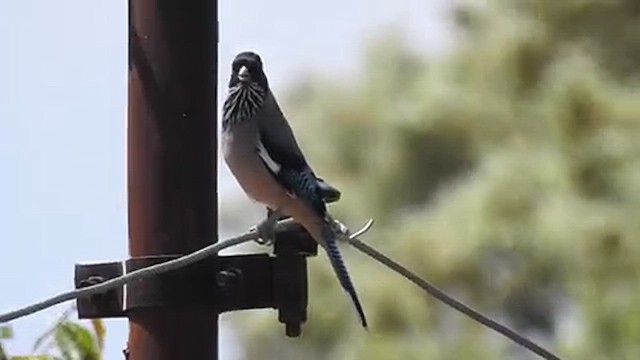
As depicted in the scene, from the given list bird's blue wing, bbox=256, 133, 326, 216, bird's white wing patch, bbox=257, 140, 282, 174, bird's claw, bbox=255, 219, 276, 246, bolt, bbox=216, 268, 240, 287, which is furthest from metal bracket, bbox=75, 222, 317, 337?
bird's white wing patch, bbox=257, 140, 282, 174

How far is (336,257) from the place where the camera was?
1.95 metres

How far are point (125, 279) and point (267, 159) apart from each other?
25.2 inches

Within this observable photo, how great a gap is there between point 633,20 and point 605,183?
0.68 m

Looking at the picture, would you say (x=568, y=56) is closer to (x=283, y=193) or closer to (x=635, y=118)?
(x=635, y=118)

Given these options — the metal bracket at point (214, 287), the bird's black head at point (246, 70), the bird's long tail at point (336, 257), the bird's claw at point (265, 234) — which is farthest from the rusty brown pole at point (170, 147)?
the bird's black head at point (246, 70)

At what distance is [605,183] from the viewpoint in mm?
4656

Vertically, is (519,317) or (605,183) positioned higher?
(605,183)

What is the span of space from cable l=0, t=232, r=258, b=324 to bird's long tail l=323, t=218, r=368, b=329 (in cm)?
37

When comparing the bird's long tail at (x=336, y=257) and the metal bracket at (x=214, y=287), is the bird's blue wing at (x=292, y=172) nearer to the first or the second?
the bird's long tail at (x=336, y=257)

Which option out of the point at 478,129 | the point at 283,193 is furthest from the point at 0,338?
the point at 478,129

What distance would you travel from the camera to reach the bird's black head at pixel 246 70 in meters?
2.04

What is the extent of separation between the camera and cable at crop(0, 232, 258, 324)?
1.49m

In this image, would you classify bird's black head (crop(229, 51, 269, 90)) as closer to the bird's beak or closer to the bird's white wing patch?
the bird's beak

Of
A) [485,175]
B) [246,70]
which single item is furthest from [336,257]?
[485,175]
